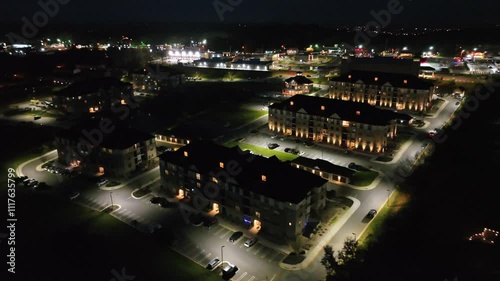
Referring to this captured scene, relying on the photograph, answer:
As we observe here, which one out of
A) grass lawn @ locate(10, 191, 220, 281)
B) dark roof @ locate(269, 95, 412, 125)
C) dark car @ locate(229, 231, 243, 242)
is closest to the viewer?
grass lawn @ locate(10, 191, 220, 281)

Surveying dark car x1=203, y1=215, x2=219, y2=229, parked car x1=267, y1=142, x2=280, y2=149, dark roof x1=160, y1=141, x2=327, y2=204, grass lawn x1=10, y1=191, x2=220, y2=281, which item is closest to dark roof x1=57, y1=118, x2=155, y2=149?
dark roof x1=160, y1=141, x2=327, y2=204

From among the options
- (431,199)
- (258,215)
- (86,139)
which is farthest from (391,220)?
(86,139)

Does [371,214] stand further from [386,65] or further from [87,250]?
[386,65]

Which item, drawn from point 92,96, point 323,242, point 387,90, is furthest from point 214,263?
point 92,96

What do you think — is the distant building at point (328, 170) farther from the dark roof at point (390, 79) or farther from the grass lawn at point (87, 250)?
the dark roof at point (390, 79)

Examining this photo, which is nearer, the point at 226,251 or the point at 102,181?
the point at 226,251

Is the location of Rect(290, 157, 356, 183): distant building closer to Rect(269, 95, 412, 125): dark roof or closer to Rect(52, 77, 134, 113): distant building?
Rect(269, 95, 412, 125): dark roof
